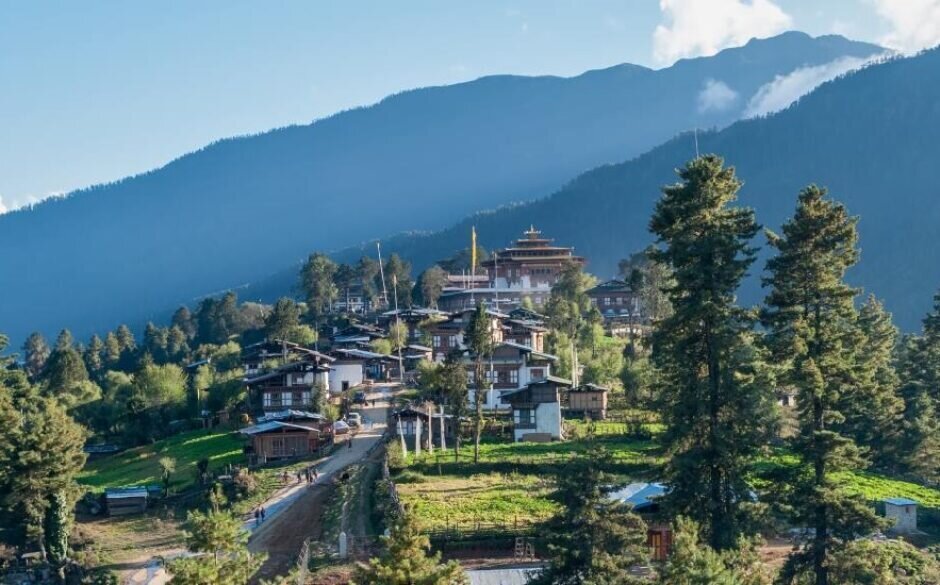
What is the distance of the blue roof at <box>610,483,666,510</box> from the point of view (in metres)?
37.1

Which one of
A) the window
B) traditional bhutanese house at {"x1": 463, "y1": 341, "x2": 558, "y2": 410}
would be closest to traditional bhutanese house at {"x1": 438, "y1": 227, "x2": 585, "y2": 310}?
traditional bhutanese house at {"x1": 463, "y1": 341, "x2": 558, "y2": 410}

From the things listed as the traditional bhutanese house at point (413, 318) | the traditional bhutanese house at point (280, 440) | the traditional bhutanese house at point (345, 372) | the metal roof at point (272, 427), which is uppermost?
the traditional bhutanese house at point (413, 318)

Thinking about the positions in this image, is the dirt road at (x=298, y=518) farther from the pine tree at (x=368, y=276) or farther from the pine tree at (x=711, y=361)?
the pine tree at (x=368, y=276)

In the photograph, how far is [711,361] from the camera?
2814cm

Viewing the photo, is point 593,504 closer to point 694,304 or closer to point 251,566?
point 694,304

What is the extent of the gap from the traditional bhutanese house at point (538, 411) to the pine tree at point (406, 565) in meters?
35.3

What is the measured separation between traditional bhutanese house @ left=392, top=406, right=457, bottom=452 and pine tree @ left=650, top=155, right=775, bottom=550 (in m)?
28.0

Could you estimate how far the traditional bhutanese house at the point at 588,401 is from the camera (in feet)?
199

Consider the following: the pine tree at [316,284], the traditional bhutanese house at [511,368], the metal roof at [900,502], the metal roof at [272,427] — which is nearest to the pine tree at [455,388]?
the metal roof at [272,427]

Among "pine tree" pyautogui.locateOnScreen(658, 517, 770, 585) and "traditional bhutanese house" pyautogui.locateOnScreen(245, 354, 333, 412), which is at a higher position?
"traditional bhutanese house" pyautogui.locateOnScreen(245, 354, 333, 412)

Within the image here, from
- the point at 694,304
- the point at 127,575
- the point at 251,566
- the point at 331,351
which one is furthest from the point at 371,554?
the point at 331,351

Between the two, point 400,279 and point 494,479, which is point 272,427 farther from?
point 400,279

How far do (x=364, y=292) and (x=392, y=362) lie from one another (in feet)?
102

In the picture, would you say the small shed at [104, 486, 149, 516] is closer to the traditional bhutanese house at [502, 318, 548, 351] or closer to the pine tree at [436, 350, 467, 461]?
the pine tree at [436, 350, 467, 461]
